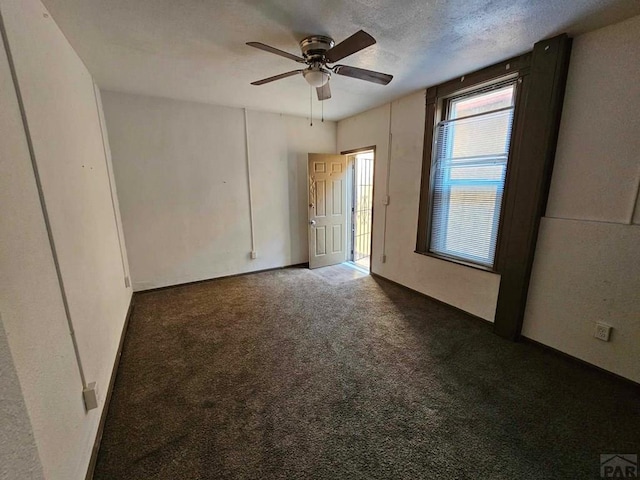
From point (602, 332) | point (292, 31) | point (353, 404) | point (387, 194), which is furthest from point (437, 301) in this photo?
point (292, 31)

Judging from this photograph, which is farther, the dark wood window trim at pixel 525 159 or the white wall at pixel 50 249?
the dark wood window trim at pixel 525 159

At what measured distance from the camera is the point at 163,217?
3.52 meters

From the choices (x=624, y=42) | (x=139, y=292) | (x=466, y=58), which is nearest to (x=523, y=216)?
(x=624, y=42)

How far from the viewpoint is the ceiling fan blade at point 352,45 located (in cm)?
153

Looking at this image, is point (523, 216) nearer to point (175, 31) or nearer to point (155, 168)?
point (175, 31)

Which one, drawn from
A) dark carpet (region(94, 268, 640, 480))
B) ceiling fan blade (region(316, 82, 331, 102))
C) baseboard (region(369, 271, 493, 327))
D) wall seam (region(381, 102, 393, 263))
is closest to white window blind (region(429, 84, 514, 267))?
baseboard (region(369, 271, 493, 327))

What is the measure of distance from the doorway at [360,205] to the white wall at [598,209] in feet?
8.76

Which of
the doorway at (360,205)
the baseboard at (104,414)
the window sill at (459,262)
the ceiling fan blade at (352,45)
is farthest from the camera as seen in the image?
the doorway at (360,205)

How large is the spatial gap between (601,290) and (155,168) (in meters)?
4.53

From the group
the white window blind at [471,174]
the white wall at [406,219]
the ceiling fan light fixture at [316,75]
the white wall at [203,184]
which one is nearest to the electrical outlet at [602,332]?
the white wall at [406,219]

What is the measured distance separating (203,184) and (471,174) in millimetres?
3303

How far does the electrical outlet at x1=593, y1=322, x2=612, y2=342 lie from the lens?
1911 mm

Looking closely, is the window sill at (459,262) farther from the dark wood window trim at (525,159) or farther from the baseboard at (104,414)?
the baseboard at (104,414)

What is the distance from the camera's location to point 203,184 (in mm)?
3699
